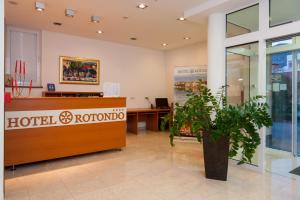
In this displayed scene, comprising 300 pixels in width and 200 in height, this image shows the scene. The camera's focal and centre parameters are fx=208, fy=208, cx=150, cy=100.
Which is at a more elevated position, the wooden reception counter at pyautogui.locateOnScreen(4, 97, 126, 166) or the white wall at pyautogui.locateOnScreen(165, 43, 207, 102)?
the white wall at pyautogui.locateOnScreen(165, 43, 207, 102)

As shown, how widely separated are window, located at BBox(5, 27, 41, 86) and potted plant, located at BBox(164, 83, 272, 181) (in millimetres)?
4406

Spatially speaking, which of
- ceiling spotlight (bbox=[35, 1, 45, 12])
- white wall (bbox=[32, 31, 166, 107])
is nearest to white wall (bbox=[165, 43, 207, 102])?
white wall (bbox=[32, 31, 166, 107])

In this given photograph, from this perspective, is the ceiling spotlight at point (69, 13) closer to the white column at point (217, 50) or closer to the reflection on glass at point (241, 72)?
the white column at point (217, 50)

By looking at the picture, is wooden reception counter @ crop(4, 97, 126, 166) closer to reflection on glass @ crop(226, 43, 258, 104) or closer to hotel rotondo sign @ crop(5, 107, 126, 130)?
hotel rotondo sign @ crop(5, 107, 126, 130)

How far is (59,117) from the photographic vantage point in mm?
3914

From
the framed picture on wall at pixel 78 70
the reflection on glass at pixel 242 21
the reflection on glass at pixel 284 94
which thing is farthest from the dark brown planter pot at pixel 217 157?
the framed picture on wall at pixel 78 70

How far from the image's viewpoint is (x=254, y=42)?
3.67 m

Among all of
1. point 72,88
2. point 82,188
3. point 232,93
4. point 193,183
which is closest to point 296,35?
point 232,93

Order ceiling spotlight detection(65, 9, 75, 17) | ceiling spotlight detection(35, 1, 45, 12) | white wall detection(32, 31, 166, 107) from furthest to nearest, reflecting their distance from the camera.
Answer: white wall detection(32, 31, 166, 107)
ceiling spotlight detection(65, 9, 75, 17)
ceiling spotlight detection(35, 1, 45, 12)

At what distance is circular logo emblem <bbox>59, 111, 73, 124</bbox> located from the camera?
3.94 metres

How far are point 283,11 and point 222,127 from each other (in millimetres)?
2137

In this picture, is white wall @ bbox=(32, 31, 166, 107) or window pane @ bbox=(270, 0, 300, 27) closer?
window pane @ bbox=(270, 0, 300, 27)

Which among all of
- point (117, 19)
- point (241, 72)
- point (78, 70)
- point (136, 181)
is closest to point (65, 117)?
point (136, 181)

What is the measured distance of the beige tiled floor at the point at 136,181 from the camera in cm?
271
